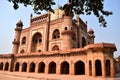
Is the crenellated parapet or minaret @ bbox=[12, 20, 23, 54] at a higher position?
the crenellated parapet

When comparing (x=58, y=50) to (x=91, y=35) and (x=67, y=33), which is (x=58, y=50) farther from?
(x=91, y=35)

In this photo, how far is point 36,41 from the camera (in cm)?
3600

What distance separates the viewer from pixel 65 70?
25047mm

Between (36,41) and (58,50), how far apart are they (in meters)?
13.3

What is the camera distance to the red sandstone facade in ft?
61.7

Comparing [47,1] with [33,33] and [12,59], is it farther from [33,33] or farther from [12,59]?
[33,33]

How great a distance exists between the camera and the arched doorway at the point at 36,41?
34594 mm

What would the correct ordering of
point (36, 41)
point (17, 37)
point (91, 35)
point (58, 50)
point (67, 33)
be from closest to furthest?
point (58, 50) → point (67, 33) → point (36, 41) → point (17, 37) → point (91, 35)

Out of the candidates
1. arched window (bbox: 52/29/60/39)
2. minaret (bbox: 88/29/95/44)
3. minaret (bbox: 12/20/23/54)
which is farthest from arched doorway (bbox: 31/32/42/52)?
minaret (bbox: 88/29/95/44)

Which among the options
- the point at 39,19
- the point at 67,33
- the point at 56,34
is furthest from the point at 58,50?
the point at 39,19

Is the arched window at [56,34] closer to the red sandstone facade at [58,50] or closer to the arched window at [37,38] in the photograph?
the red sandstone facade at [58,50]

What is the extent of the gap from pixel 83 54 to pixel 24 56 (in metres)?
13.4

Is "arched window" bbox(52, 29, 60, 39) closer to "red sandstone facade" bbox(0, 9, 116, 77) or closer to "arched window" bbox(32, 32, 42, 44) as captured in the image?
"red sandstone facade" bbox(0, 9, 116, 77)

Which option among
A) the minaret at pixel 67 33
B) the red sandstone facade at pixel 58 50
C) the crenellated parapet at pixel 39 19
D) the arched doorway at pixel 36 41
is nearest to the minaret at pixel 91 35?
the red sandstone facade at pixel 58 50
